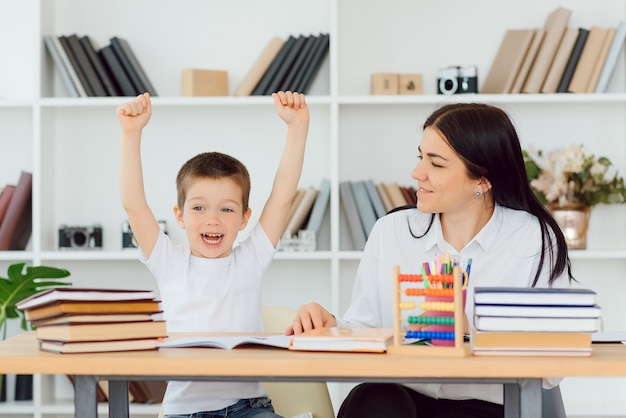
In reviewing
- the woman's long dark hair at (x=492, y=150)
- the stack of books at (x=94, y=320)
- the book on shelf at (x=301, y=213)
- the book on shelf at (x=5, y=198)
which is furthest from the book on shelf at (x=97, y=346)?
the book on shelf at (x=5, y=198)

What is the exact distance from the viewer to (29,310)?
1687 mm

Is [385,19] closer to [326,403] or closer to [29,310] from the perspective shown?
[326,403]

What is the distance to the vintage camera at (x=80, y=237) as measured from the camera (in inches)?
153

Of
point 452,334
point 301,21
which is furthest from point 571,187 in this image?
point 452,334

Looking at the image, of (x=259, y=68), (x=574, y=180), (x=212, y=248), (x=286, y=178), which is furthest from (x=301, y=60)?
(x=212, y=248)

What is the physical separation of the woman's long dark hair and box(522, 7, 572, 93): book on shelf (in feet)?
5.13

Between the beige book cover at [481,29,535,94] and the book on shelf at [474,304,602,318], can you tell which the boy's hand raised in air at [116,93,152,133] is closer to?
the book on shelf at [474,304,602,318]

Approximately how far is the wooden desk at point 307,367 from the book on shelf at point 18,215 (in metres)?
2.38

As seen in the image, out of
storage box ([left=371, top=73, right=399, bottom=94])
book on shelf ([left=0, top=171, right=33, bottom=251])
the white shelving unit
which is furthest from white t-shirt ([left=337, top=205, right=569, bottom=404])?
book on shelf ([left=0, top=171, right=33, bottom=251])

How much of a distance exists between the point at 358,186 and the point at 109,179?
3.57 ft

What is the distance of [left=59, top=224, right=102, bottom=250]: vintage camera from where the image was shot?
388cm

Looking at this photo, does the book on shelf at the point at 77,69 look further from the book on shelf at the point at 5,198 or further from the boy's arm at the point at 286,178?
the boy's arm at the point at 286,178

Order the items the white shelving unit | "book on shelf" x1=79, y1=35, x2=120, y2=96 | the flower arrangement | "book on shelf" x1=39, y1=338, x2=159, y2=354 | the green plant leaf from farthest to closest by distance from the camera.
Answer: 1. the white shelving unit
2. "book on shelf" x1=79, y1=35, x2=120, y2=96
3. the flower arrangement
4. the green plant leaf
5. "book on shelf" x1=39, y1=338, x2=159, y2=354

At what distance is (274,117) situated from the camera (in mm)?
4035
